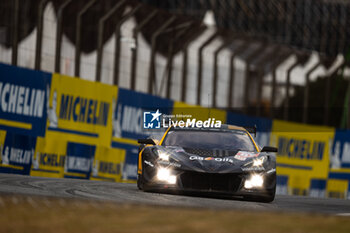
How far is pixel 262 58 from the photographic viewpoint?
2600 centimetres

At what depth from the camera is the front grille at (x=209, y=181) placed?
12.1 meters

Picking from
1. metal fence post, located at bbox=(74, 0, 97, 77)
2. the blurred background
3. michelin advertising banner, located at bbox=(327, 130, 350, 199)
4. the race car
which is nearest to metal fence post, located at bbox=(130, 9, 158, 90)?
the blurred background

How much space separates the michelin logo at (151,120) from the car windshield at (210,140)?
4512 millimetres

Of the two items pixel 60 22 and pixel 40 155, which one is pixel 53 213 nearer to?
pixel 40 155

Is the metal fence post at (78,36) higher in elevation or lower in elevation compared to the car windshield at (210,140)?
higher

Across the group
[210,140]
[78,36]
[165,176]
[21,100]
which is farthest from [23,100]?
[165,176]

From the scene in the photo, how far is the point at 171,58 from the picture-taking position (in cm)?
2269

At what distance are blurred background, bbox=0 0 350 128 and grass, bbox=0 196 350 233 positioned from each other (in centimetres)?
908

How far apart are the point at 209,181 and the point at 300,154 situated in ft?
39.3

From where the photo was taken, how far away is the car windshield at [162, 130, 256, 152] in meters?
13.3

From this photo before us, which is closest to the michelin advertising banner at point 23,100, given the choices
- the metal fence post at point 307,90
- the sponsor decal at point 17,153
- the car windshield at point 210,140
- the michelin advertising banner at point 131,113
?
the sponsor decal at point 17,153

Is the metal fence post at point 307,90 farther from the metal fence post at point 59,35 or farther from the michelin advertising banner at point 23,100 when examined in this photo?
the michelin advertising banner at point 23,100

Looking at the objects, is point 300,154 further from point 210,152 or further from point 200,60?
point 210,152

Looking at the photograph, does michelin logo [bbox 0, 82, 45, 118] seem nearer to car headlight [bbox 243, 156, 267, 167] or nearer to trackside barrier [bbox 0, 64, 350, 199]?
trackside barrier [bbox 0, 64, 350, 199]
